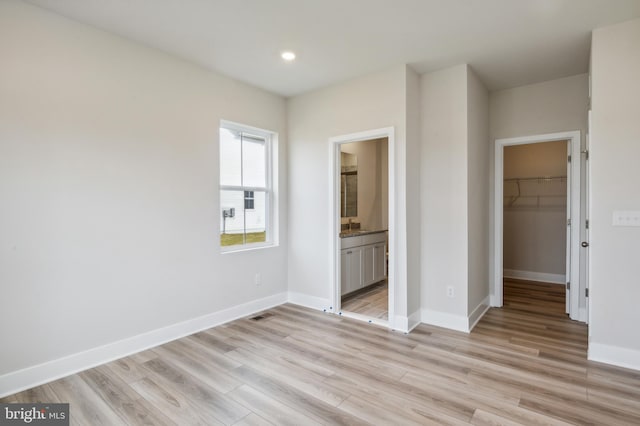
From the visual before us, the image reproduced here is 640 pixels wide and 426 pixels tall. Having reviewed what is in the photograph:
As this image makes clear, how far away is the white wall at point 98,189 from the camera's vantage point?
2.37 meters

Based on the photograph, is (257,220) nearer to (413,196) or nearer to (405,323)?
Answer: (413,196)

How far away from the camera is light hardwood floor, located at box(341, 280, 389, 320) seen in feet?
13.3

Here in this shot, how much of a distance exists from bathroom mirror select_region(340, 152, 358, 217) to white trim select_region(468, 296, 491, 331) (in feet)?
8.17

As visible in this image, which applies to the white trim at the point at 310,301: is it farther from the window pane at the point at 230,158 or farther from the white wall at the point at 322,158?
the window pane at the point at 230,158

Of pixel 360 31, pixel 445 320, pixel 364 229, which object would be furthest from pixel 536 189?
pixel 360 31

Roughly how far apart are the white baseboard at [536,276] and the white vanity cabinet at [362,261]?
92.0 inches

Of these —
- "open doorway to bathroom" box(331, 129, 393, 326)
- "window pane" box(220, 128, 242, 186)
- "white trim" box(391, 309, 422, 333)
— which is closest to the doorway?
"open doorway to bathroom" box(331, 129, 393, 326)

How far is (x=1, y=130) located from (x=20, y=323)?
1.36 metres

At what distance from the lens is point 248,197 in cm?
416

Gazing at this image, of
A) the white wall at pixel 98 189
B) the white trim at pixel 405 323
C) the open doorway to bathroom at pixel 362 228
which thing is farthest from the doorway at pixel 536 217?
the white wall at pixel 98 189

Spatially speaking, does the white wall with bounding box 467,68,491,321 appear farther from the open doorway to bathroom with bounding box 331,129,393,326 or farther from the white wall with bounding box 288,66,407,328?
the open doorway to bathroom with bounding box 331,129,393,326

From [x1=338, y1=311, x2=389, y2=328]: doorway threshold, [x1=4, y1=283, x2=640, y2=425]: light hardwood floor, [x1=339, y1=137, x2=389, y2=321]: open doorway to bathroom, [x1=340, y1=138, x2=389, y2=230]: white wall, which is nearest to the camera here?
[x1=4, y1=283, x2=640, y2=425]: light hardwood floor

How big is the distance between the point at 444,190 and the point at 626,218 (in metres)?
1.47

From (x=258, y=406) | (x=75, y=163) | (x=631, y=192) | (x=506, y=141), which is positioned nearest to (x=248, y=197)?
(x=75, y=163)
